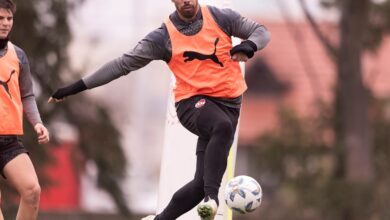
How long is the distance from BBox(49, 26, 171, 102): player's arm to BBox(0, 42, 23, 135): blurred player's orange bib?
1.74 ft

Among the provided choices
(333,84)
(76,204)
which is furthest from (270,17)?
(333,84)

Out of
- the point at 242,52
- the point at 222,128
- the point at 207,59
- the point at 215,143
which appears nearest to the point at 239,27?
the point at 207,59

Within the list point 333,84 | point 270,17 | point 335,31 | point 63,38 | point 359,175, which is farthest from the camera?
point 270,17

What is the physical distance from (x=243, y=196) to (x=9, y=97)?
198 centimetres

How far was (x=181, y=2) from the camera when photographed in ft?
35.7

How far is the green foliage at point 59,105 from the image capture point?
27.7 meters

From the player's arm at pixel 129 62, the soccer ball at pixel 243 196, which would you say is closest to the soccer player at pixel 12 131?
the player's arm at pixel 129 62

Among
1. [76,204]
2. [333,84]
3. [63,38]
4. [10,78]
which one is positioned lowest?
[76,204]

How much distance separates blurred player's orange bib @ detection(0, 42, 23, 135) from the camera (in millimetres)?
10555

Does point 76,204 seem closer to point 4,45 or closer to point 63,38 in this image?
point 63,38

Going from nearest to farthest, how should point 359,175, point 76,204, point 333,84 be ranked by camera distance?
point 359,175, point 333,84, point 76,204

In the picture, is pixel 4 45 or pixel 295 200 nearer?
pixel 4 45

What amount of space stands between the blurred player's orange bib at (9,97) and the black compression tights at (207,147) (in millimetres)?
1348

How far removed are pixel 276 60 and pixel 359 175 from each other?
58.3 feet
